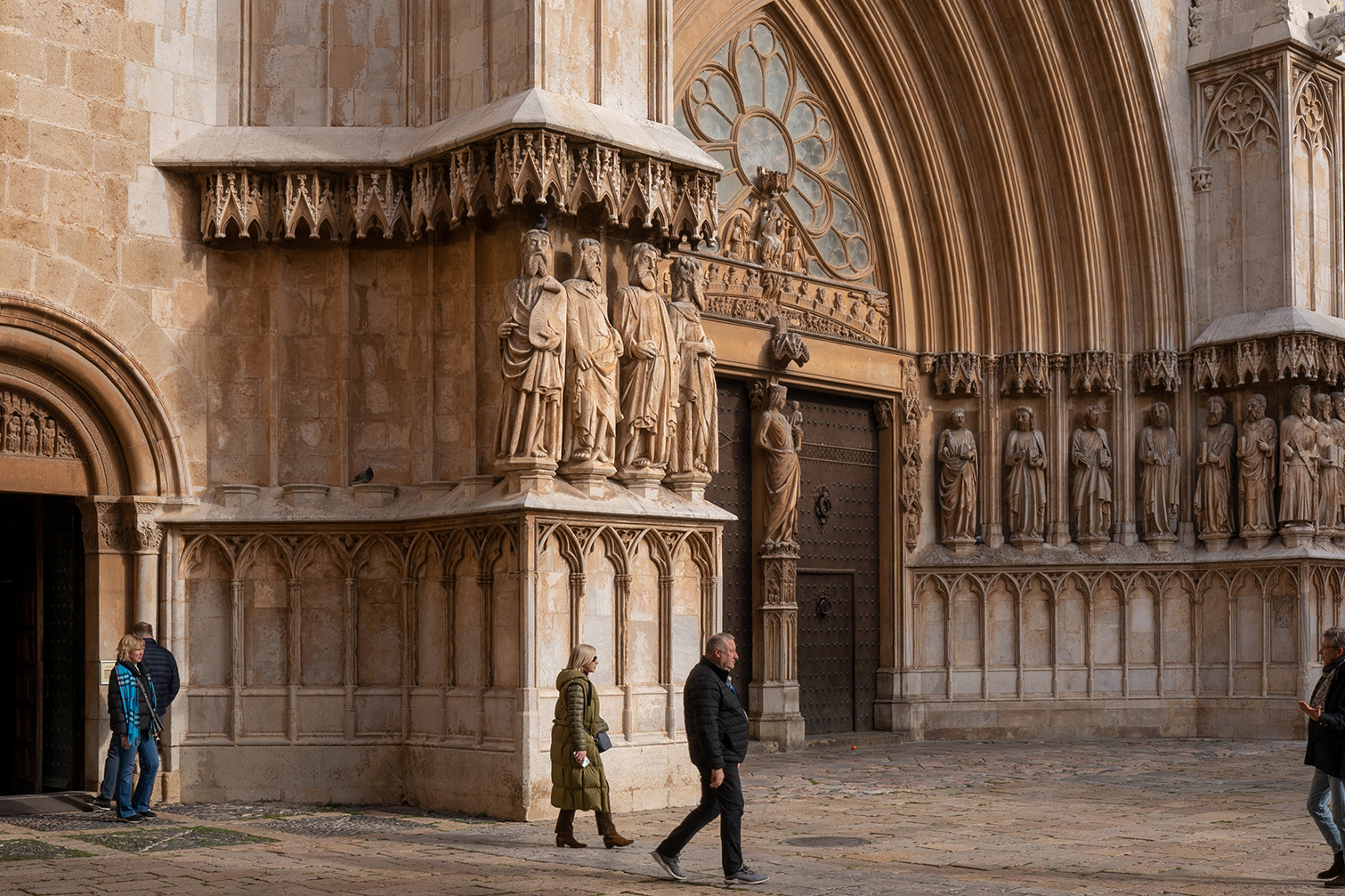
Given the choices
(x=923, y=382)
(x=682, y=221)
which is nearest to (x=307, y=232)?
(x=682, y=221)

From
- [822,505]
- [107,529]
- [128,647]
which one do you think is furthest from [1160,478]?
[128,647]

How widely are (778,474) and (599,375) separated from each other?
558 centimetres

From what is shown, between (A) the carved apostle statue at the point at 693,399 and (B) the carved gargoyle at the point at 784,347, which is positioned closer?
(A) the carved apostle statue at the point at 693,399

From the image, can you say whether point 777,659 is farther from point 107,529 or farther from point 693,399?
point 107,529

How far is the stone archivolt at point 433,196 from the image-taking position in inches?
457

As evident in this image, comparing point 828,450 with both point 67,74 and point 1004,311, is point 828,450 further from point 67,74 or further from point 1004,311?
point 67,74

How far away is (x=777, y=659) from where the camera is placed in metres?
16.8

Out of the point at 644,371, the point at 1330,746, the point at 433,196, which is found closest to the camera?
the point at 1330,746

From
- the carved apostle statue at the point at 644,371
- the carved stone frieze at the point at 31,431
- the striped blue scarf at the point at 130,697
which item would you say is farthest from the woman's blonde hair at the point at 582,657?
the carved stone frieze at the point at 31,431

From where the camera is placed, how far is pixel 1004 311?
19172 millimetres

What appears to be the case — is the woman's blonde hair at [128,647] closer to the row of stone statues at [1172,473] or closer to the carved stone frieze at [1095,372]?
the row of stone statues at [1172,473]

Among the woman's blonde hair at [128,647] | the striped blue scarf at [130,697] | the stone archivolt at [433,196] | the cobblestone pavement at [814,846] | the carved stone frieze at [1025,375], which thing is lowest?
the cobblestone pavement at [814,846]

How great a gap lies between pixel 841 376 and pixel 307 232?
747 centimetres

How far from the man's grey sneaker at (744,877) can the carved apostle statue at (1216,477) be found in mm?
11762
